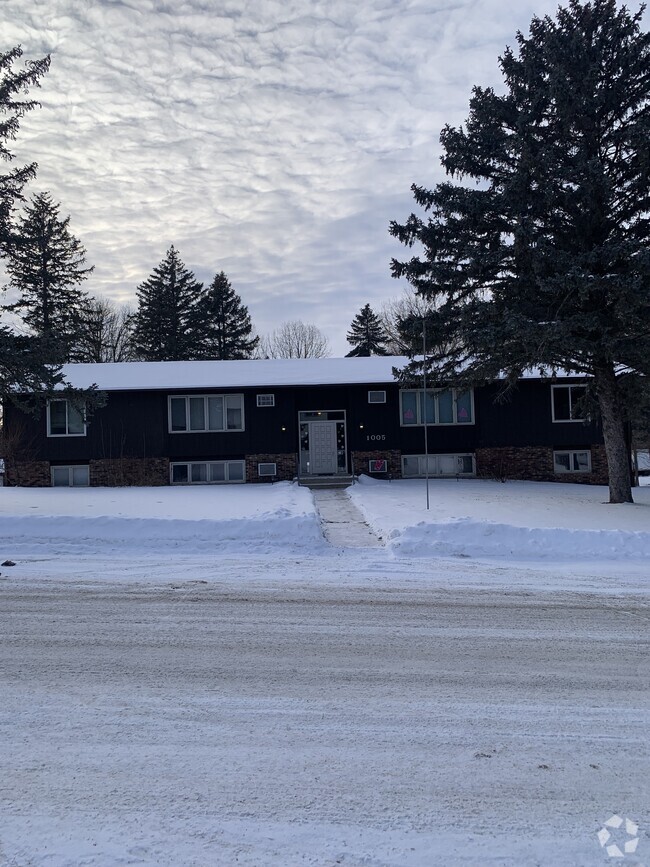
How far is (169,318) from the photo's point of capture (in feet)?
156

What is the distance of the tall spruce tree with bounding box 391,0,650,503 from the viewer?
14.5 metres

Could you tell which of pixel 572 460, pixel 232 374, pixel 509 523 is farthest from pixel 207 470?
pixel 509 523

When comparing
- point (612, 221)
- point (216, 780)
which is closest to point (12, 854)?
point (216, 780)

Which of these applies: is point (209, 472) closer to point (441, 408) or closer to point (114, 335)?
point (441, 408)

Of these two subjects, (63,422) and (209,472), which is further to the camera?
(209,472)

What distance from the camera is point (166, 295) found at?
48.0 meters

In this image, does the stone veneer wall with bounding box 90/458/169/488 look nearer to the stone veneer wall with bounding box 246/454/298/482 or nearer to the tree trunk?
the stone veneer wall with bounding box 246/454/298/482

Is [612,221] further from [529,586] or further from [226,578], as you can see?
[226,578]

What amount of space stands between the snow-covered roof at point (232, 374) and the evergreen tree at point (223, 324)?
68.6 ft

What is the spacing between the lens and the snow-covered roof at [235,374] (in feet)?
77.7

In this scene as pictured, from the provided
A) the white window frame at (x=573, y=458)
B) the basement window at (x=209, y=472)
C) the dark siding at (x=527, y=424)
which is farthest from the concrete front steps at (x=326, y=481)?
the white window frame at (x=573, y=458)

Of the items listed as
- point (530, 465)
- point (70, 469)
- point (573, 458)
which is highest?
point (70, 469)

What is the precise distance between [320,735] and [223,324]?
47572 mm

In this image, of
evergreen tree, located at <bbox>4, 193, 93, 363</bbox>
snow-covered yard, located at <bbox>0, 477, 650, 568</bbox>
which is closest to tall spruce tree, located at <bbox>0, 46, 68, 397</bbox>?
snow-covered yard, located at <bbox>0, 477, 650, 568</bbox>
